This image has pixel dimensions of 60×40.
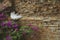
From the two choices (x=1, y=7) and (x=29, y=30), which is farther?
(x=1, y=7)

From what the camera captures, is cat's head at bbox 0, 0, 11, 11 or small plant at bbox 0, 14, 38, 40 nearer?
small plant at bbox 0, 14, 38, 40

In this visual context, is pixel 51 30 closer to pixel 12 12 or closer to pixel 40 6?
pixel 40 6

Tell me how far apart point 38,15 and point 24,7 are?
1.14 ft

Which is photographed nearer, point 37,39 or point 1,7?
point 37,39

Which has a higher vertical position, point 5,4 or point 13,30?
point 5,4

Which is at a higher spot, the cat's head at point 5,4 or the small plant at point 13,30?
the cat's head at point 5,4

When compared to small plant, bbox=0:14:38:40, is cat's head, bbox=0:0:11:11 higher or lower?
higher

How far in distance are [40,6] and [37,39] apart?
685 mm

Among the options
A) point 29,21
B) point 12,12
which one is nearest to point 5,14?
point 12,12

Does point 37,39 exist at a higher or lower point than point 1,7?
lower

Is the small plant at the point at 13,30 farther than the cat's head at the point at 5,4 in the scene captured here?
No

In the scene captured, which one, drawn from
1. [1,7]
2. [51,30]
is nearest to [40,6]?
[51,30]

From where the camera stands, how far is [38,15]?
532 centimetres

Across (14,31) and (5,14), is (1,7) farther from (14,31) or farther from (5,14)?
(14,31)
